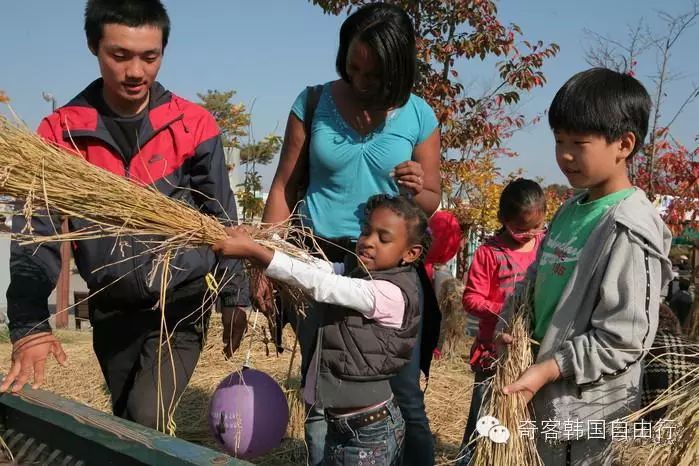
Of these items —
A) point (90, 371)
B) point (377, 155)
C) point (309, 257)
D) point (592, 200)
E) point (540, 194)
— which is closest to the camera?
point (592, 200)

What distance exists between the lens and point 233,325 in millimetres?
2316

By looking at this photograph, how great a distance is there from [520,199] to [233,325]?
145cm

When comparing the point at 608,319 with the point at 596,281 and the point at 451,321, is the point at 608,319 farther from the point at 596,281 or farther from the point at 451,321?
the point at 451,321

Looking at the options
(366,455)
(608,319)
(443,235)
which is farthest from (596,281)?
(443,235)

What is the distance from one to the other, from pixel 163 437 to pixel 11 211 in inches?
32.5

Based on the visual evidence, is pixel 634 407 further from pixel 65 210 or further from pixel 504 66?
pixel 504 66

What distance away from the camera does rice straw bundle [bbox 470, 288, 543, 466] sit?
5.92 ft

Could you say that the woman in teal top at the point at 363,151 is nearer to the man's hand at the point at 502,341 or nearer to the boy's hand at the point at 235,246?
the boy's hand at the point at 235,246

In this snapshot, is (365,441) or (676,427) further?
(365,441)

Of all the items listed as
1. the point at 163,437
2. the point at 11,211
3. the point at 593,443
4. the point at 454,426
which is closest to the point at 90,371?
the point at 454,426

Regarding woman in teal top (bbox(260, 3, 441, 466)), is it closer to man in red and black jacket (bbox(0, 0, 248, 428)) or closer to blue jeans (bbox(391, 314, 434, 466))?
blue jeans (bbox(391, 314, 434, 466))

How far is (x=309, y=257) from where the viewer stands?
2162mm

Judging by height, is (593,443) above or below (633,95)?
below

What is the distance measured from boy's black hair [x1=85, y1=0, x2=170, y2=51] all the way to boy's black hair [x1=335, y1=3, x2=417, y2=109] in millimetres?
659
